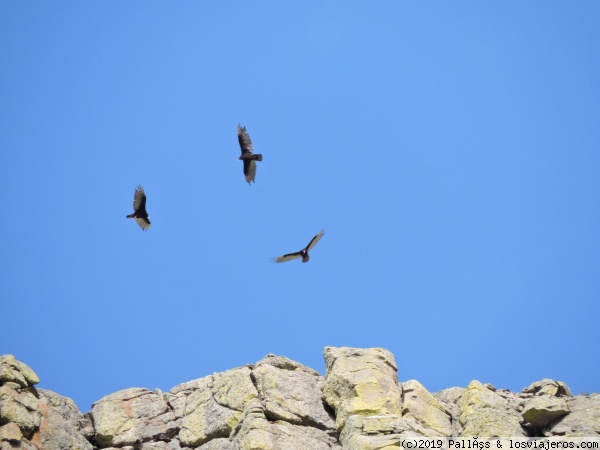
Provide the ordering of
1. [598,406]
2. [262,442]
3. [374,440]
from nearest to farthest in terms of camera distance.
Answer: [374,440], [262,442], [598,406]

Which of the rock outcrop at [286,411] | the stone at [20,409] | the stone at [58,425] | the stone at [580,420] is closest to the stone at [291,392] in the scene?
the rock outcrop at [286,411]

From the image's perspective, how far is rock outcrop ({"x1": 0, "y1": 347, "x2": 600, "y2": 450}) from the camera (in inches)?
888

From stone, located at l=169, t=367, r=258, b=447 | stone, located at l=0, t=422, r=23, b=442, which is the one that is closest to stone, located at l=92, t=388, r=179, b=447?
stone, located at l=169, t=367, r=258, b=447

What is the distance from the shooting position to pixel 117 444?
25.7m

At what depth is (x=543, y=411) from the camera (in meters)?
22.8

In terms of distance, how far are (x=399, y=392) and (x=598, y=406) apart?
231 inches

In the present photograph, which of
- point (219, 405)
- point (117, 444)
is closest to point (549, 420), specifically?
point (219, 405)

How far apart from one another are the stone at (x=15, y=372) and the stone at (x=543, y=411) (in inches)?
614

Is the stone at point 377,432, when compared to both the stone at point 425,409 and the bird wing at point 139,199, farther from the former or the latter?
the bird wing at point 139,199

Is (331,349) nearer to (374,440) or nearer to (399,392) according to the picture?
(399,392)

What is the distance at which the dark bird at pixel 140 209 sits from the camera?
29922mm

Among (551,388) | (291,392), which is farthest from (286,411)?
(551,388)

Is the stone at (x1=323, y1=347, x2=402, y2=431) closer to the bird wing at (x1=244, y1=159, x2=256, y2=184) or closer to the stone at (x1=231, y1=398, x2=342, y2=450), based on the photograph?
the stone at (x1=231, y1=398, x2=342, y2=450)

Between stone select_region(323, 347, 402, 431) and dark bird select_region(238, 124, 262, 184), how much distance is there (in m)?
7.68
